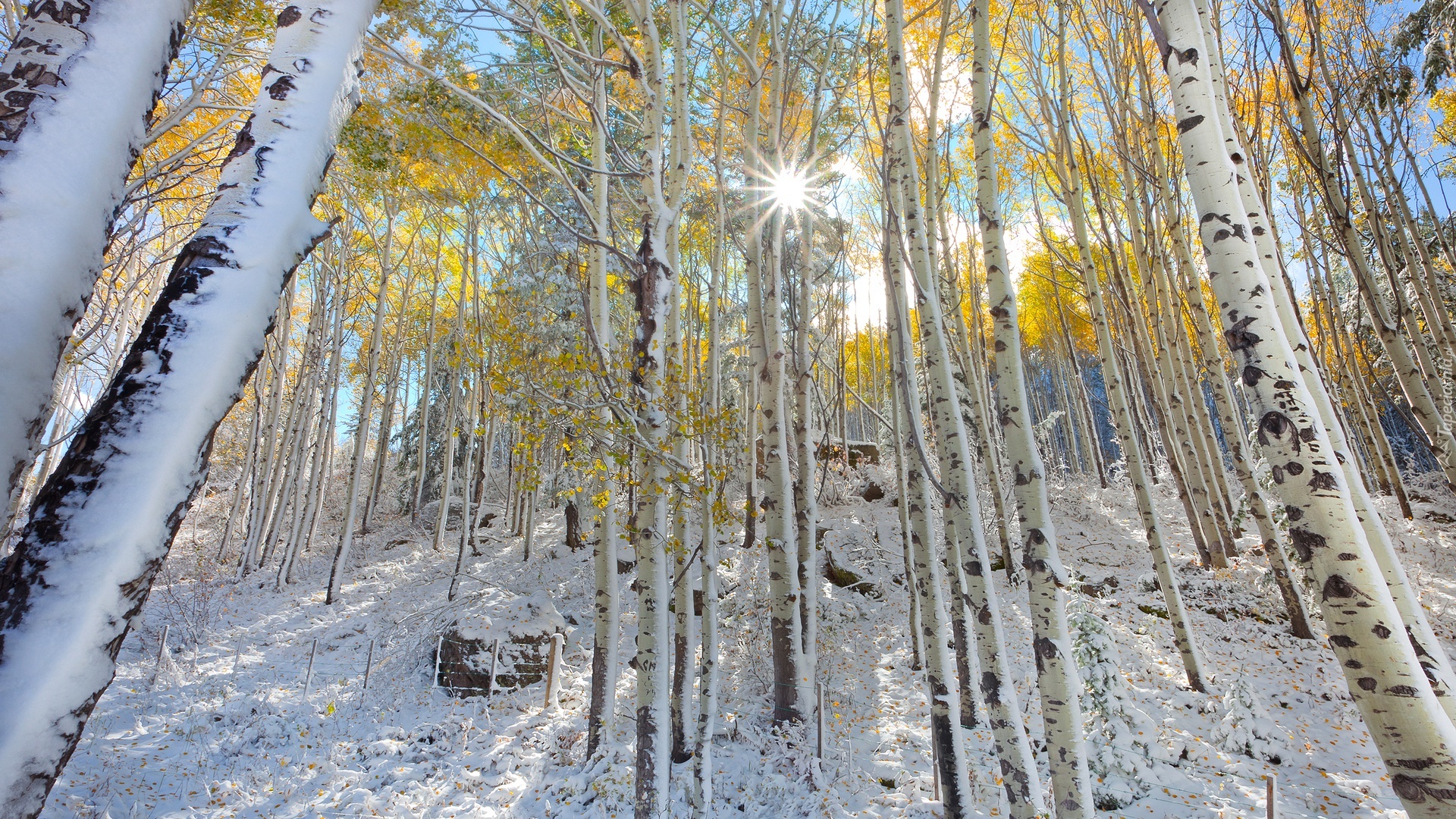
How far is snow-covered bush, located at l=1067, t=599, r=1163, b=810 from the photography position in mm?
4785

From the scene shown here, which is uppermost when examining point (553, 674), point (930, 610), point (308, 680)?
point (930, 610)

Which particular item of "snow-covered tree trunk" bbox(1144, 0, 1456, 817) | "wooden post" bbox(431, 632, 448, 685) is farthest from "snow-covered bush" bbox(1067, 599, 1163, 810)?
"wooden post" bbox(431, 632, 448, 685)

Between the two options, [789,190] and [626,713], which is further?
[626,713]

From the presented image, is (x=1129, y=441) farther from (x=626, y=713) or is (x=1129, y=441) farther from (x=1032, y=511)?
(x=626, y=713)

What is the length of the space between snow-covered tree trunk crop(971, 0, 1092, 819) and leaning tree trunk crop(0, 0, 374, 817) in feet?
10.8

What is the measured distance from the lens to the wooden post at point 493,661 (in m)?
7.63

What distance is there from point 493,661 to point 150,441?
7.76 meters

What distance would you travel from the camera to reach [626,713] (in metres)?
6.97

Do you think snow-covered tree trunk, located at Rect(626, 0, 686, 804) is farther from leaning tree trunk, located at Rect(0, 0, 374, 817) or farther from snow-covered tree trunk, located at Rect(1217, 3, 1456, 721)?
snow-covered tree trunk, located at Rect(1217, 3, 1456, 721)

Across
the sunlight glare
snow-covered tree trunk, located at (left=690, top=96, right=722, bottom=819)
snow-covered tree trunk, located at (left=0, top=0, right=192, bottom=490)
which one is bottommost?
snow-covered tree trunk, located at (left=690, top=96, right=722, bottom=819)

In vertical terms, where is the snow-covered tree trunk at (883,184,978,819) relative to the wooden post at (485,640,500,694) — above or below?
above

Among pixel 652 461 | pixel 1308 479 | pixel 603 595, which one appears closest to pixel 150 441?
pixel 652 461

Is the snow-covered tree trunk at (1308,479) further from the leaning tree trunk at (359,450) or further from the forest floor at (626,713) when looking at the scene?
the leaning tree trunk at (359,450)

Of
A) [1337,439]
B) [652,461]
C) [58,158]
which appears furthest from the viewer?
[652,461]
